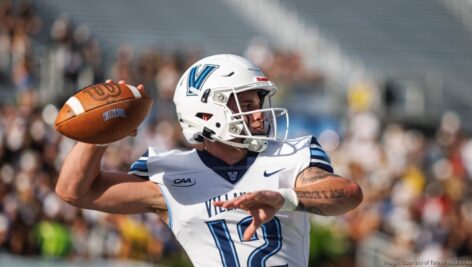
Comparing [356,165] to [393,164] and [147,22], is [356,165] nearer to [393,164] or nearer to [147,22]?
[393,164]

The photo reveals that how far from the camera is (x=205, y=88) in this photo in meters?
4.24

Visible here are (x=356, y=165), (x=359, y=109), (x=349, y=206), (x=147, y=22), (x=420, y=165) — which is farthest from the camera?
(x=147, y=22)

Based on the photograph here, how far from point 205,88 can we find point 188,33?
50.8 ft

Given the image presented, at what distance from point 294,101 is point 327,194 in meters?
13.0

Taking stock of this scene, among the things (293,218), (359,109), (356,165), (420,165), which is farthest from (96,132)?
(359,109)

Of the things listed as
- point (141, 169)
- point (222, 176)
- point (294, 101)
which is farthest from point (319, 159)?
point (294, 101)

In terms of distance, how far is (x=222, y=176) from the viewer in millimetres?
4234

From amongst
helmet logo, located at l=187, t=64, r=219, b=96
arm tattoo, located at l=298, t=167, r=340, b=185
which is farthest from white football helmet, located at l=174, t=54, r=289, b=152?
arm tattoo, located at l=298, t=167, r=340, b=185

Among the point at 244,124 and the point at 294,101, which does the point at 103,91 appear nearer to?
the point at 244,124

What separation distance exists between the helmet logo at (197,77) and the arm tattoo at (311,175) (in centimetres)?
56

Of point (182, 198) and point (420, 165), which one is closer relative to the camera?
point (182, 198)

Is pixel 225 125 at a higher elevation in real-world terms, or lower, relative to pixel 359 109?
higher

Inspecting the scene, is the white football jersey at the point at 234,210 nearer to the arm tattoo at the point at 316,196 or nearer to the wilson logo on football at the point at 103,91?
the arm tattoo at the point at 316,196

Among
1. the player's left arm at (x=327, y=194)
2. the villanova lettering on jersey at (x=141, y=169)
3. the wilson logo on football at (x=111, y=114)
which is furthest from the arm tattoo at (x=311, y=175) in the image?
the wilson logo on football at (x=111, y=114)
